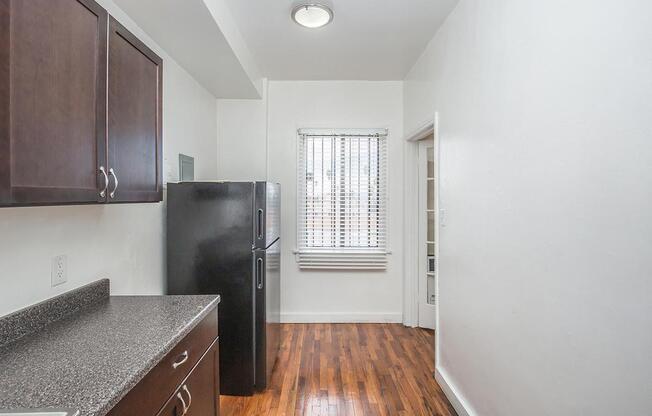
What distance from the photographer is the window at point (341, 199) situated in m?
3.77

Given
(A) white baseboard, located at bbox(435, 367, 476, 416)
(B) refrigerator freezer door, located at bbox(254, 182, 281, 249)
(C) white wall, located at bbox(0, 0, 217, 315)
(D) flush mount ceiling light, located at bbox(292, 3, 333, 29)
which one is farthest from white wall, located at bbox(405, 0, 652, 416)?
(C) white wall, located at bbox(0, 0, 217, 315)

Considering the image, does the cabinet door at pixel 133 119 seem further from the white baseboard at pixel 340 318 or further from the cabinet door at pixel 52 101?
the white baseboard at pixel 340 318

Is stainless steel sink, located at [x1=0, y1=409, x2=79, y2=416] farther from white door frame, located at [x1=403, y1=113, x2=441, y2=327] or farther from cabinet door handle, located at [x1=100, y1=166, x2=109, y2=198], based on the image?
white door frame, located at [x1=403, y1=113, x2=441, y2=327]

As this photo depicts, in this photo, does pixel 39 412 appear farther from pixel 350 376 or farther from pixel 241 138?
pixel 241 138

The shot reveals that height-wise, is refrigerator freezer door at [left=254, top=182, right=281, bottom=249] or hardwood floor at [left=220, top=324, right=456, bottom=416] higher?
refrigerator freezer door at [left=254, top=182, right=281, bottom=249]

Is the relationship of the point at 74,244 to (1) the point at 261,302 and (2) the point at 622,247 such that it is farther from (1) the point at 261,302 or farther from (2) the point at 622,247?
(2) the point at 622,247

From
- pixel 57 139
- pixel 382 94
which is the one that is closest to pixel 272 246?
pixel 57 139

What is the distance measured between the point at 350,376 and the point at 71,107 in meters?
2.45

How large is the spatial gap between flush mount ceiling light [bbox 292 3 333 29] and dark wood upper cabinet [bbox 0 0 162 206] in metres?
1.11

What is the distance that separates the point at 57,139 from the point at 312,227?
9.37ft

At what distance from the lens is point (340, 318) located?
12.5ft

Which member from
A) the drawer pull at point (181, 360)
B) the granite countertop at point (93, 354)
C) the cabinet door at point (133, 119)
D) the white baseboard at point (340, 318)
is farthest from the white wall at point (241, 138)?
the drawer pull at point (181, 360)

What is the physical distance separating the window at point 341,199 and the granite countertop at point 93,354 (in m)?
2.16

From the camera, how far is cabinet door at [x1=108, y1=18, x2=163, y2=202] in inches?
52.6
